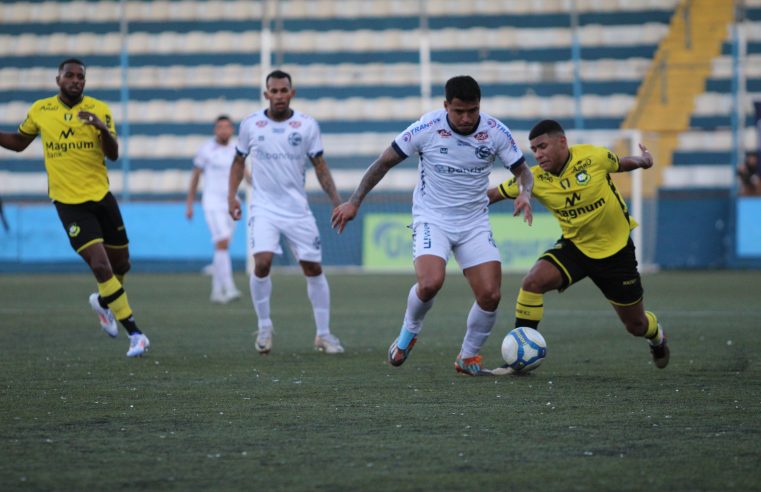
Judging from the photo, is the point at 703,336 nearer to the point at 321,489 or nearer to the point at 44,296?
the point at 321,489

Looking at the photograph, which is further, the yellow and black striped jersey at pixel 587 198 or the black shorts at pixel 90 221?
the black shorts at pixel 90 221

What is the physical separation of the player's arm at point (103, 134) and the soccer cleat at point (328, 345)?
2028 mm

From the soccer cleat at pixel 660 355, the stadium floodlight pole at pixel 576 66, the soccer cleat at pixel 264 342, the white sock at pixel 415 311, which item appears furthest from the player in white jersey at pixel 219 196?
the stadium floodlight pole at pixel 576 66

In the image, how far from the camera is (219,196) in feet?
48.1

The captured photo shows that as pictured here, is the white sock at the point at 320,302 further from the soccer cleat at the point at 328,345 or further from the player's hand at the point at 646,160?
the player's hand at the point at 646,160

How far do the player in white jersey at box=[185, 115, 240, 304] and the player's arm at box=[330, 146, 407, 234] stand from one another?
7239 millimetres

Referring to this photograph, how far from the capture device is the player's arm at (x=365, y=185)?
6.88m

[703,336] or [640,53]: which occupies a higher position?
[640,53]

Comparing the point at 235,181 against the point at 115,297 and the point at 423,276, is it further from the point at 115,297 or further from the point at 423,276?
the point at 423,276

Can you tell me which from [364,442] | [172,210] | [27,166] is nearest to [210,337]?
[364,442]

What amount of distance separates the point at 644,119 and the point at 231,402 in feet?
57.1

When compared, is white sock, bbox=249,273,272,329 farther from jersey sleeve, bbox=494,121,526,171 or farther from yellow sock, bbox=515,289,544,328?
jersey sleeve, bbox=494,121,526,171

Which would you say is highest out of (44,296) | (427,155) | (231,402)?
(427,155)

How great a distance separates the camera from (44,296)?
15.0 m
